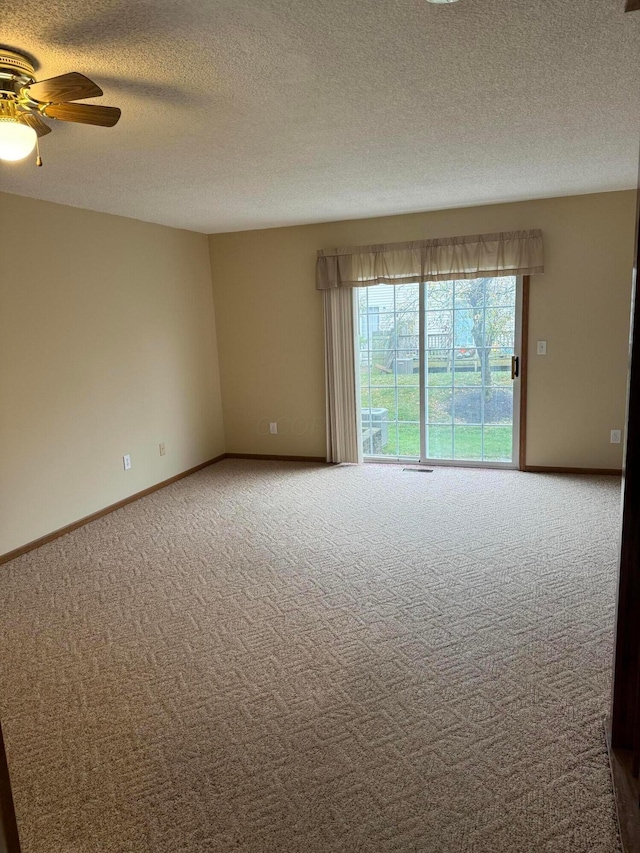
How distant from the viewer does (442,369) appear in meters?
5.42

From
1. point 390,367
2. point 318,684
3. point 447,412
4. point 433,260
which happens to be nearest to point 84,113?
point 318,684

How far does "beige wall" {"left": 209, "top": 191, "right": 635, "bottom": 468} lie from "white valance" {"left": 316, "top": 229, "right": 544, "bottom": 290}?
11 cm

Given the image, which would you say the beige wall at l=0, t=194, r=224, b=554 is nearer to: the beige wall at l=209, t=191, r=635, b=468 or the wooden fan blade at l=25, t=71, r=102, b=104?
the beige wall at l=209, t=191, r=635, b=468

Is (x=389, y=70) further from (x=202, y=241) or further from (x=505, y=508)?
(x=202, y=241)

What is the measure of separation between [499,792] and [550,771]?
205 millimetres

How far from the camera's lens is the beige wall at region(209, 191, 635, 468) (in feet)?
15.6

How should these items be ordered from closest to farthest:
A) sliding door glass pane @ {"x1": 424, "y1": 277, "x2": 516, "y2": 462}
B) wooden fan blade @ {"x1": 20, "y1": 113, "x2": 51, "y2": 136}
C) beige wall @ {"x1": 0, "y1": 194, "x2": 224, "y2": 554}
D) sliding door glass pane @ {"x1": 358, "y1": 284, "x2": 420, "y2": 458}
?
wooden fan blade @ {"x1": 20, "y1": 113, "x2": 51, "y2": 136}, beige wall @ {"x1": 0, "y1": 194, "x2": 224, "y2": 554}, sliding door glass pane @ {"x1": 424, "y1": 277, "x2": 516, "y2": 462}, sliding door glass pane @ {"x1": 358, "y1": 284, "x2": 420, "y2": 458}

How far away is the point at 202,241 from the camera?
5828mm

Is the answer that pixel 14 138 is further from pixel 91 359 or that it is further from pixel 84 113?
pixel 91 359

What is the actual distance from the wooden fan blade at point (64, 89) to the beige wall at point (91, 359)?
76.3 inches

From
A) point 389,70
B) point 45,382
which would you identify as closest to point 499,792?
point 389,70

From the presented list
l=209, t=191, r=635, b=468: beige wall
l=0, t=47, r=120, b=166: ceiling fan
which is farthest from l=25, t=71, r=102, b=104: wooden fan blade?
l=209, t=191, r=635, b=468: beige wall

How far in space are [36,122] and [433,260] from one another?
364 cm

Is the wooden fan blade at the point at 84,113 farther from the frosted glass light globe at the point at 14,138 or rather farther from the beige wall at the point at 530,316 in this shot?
the beige wall at the point at 530,316
